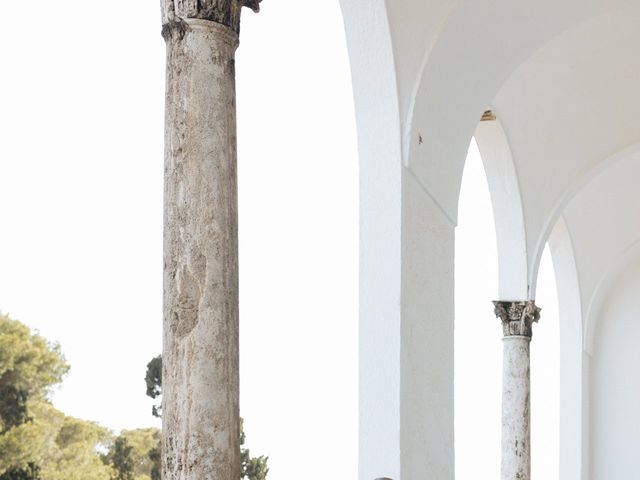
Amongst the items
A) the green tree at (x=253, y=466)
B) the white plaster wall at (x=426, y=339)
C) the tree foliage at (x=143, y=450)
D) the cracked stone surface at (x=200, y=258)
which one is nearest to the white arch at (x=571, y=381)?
the white plaster wall at (x=426, y=339)

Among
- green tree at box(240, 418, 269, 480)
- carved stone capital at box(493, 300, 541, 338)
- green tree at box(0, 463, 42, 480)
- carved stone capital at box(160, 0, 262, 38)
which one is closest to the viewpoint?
carved stone capital at box(160, 0, 262, 38)

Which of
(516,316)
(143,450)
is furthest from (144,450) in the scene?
(516,316)

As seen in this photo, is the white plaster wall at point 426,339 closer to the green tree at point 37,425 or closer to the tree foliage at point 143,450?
the green tree at point 37,425

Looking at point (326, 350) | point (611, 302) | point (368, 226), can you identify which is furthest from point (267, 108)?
point (368, 226)

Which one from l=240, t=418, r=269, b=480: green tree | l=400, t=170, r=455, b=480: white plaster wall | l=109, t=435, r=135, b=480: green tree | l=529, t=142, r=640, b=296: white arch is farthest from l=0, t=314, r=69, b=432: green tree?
l=400, t=170, r=455, b=480: white plaster wall

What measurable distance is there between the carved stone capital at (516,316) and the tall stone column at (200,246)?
23.9 ft

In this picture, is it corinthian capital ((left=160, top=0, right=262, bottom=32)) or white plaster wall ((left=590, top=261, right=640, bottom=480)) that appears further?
white plaster wall ((left=590, top=261, right=640, bottom=480))

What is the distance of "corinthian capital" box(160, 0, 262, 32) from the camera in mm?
4789

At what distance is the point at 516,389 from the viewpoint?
11391 mm

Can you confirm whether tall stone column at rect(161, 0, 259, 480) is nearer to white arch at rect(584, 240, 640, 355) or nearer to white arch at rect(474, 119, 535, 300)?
white arch at rect(474, 119, 535, 300)

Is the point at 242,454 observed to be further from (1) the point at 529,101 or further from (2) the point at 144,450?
(1) the point at 529,101

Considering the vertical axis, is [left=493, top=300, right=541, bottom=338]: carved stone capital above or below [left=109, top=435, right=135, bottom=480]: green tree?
above

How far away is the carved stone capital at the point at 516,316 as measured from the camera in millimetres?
11633

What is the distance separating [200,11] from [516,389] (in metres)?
7.43
